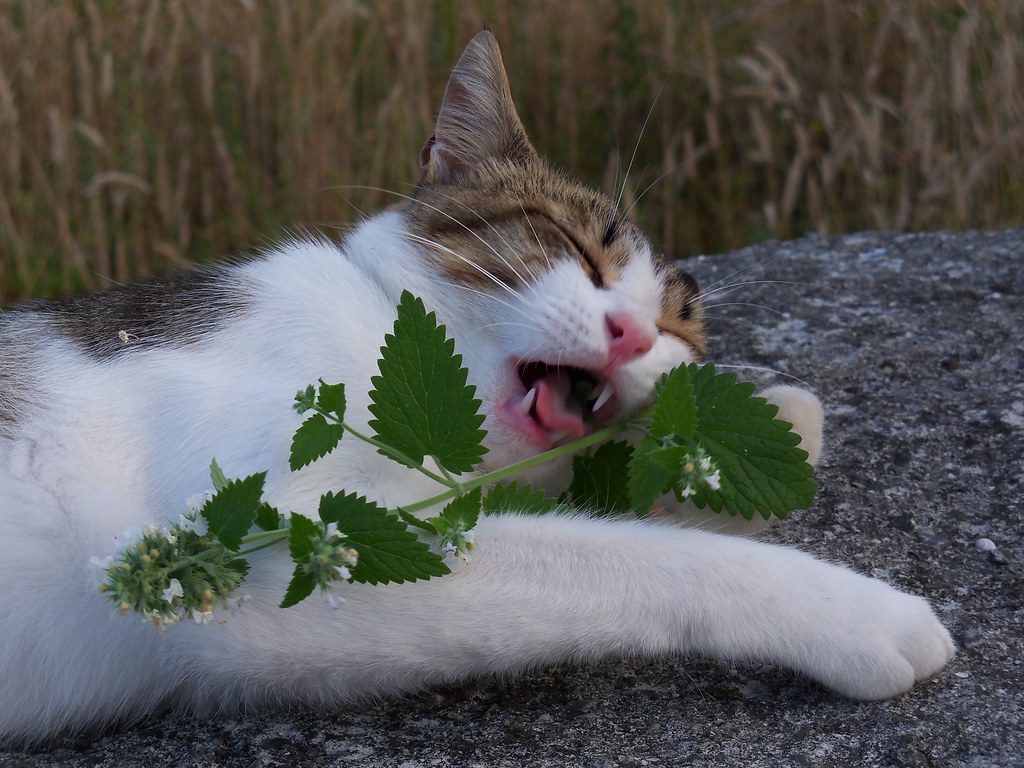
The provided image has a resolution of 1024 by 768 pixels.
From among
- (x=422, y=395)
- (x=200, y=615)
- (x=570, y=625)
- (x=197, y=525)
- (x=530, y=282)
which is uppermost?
(x=530, y=282)

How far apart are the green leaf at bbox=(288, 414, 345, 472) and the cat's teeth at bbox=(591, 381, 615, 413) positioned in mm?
521

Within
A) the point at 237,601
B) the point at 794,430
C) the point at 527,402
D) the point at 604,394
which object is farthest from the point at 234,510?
the point at 794,430

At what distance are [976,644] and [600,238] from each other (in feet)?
3.54

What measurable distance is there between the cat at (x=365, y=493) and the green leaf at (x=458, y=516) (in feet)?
0.26

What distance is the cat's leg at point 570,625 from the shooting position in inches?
61.7

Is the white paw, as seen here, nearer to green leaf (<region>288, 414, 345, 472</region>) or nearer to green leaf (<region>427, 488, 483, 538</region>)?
green leaf (<region>427, 488, 483, 538</region>)

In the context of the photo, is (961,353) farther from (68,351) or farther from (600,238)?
(68,351)

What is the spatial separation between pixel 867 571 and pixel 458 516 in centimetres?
90

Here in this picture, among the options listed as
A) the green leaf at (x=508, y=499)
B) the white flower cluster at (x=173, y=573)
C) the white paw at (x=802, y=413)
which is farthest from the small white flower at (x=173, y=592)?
the white paw at (x=802, y=413)

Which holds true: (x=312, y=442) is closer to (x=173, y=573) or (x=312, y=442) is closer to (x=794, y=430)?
(x=173, y=573)

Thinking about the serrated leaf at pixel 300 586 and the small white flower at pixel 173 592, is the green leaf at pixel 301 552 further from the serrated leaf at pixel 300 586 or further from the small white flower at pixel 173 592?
the small white flower at pixel 173 592

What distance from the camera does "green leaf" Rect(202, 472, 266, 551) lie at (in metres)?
1.45

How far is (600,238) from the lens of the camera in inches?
88.5

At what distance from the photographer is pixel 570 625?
5.22ft
